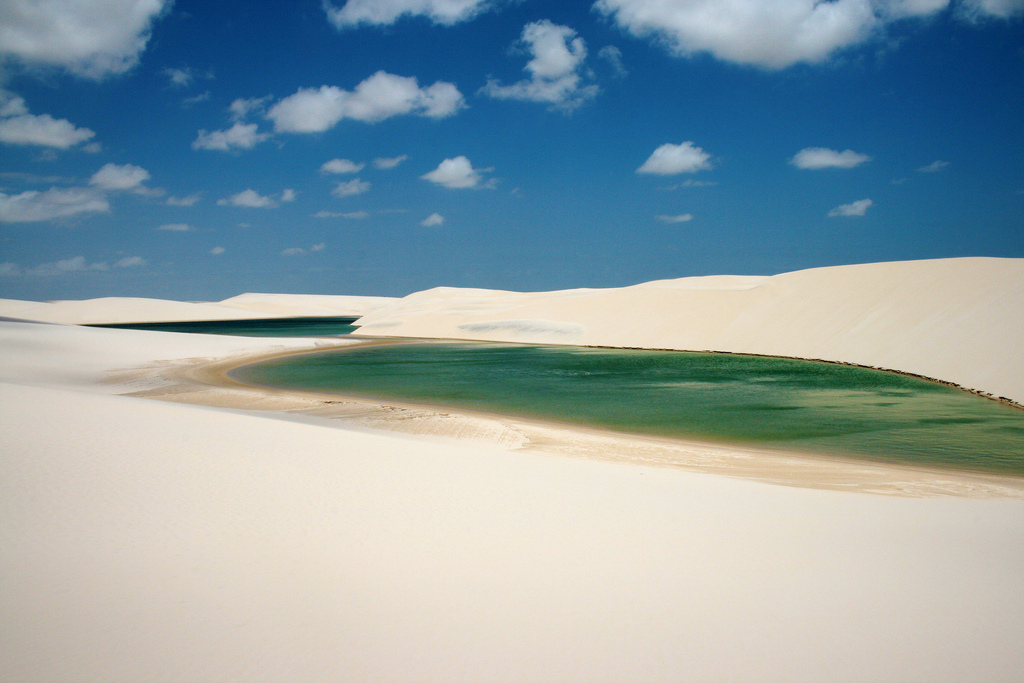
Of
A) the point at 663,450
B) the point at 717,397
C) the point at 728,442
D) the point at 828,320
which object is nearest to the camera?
the point at 663,450

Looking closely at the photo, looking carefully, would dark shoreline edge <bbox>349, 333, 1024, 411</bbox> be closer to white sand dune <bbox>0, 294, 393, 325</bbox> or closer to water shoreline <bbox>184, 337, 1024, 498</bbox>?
water shoreline <bbox>184, 337, 1024, 498</bbox>

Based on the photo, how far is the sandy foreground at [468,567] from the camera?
331cm

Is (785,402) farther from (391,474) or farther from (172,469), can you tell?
(172,469)

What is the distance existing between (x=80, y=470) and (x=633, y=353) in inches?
1178

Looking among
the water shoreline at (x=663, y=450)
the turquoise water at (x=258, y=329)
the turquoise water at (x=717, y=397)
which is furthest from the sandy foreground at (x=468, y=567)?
the turquoise water at (x=258, y=329)

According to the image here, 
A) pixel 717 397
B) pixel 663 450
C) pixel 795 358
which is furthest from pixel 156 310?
pixel 663 450

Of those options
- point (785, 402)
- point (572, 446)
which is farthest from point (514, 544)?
point (785, 402)

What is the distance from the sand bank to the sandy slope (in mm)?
15841

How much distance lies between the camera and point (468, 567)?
445cm

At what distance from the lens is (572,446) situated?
10.5 meters

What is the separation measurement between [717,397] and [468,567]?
13818 millimetres

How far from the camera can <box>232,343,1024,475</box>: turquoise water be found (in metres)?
11.3

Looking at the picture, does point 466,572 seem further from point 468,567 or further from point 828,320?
point 828,320

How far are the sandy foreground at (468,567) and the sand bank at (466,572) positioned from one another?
21 millimetres
